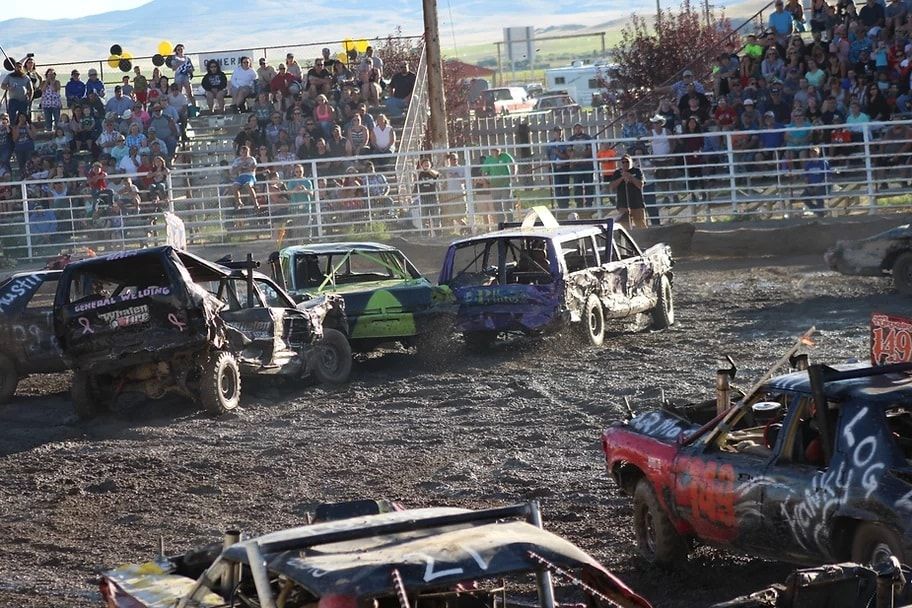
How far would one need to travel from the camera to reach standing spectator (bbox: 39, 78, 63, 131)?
31094 millimetres

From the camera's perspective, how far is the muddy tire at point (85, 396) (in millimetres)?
14031

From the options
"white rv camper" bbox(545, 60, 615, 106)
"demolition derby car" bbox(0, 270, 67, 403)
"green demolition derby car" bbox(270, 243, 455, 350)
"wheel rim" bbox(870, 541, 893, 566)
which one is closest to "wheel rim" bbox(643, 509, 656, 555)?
"wheel rim" bbox(870, 541, 893, 566)

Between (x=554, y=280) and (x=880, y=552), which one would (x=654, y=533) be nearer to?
(x=880, y=552)

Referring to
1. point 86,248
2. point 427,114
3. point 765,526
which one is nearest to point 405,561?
point 765,526

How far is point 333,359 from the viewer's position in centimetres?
1564

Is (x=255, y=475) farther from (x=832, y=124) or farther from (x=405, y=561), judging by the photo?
(x=832, y=124)

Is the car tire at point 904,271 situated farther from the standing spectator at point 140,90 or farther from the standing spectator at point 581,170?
the standing spectator at point 140,90

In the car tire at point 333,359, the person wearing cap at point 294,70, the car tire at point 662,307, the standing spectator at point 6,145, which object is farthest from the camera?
the standing spectator at point 6,145

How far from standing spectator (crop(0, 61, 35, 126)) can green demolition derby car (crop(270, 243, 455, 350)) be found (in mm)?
15886

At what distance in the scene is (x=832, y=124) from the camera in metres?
25.2

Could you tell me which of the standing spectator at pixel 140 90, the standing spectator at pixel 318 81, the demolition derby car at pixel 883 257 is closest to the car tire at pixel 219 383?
the demolition derby car at pixel 883 257

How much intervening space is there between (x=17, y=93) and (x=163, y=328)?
753 inches

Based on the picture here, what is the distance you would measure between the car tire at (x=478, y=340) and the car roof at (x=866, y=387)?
9340 millimetres

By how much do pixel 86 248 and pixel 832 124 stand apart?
45.2 feet
